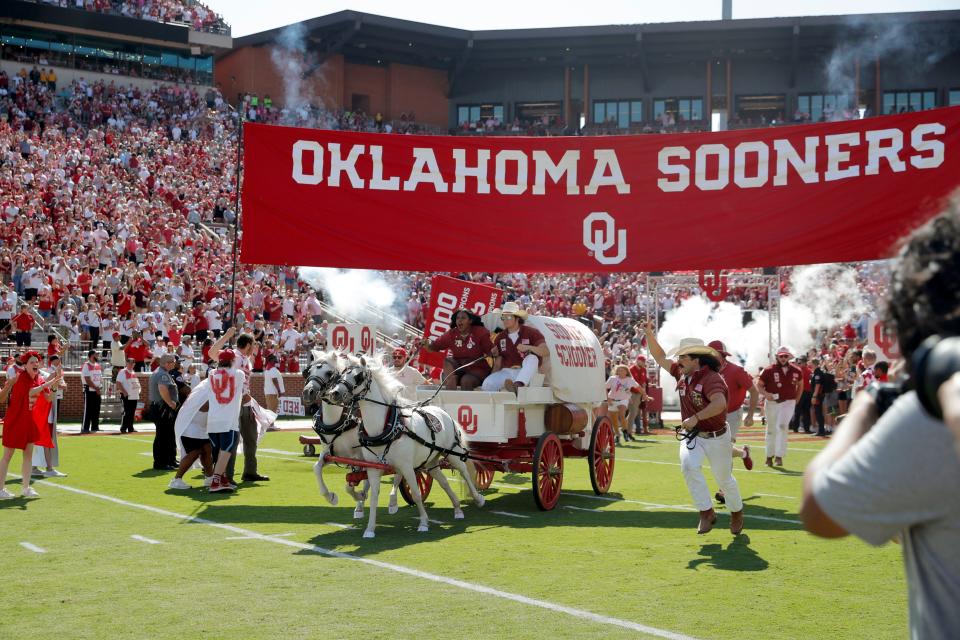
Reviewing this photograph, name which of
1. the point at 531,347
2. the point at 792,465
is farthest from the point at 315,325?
the point at 531,347

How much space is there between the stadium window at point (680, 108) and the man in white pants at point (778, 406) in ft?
138

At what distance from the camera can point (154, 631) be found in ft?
23.3

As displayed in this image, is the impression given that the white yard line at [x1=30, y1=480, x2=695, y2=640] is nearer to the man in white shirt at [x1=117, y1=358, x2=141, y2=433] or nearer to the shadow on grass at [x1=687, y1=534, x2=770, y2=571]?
the shadow on grass at [x1=687, y1=534, x2=770, y2=571]

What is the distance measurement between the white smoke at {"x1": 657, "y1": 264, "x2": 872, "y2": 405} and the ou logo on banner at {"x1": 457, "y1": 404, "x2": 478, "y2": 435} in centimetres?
1872

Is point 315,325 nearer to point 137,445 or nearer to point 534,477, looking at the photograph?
point 137,445

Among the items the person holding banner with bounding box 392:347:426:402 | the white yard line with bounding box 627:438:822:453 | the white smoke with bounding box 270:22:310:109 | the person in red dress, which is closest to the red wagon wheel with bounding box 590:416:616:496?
the person holding banner with bounding box 392:347:426:402

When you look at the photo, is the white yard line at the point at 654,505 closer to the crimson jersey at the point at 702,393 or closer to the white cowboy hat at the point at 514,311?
the crimson jersey at the point at 702,393

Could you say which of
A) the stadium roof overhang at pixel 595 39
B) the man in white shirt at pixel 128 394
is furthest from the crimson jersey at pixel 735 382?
the stadium roof overhang at pixel 595 39

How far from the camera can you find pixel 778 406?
698 inches

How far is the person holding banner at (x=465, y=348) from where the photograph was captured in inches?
532

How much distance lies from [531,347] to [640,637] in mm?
6497

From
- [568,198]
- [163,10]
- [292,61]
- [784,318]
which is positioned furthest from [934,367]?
[292,61]

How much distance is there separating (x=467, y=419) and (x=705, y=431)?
326cm

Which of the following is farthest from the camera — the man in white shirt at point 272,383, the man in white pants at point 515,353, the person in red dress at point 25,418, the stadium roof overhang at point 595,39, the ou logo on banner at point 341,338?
the stadium roof overhang at point 595,39
